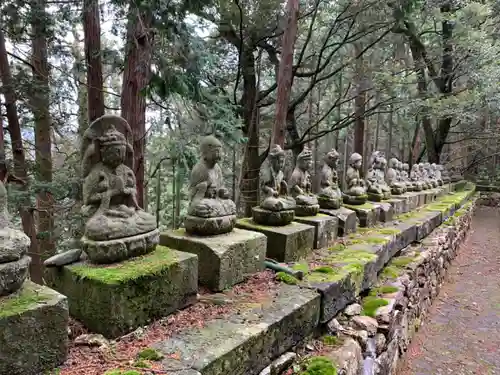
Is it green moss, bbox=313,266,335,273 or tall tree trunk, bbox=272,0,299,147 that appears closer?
green moss, bbox=313,266,335,273

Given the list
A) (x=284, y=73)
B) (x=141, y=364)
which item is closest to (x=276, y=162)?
(x=141, y=364)

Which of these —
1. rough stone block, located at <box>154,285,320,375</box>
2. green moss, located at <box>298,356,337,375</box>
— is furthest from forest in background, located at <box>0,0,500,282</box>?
green moss, located at <box>298,356,337,375</box>

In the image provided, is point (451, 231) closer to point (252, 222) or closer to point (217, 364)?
point (252, 222)

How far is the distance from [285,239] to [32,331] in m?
2.12

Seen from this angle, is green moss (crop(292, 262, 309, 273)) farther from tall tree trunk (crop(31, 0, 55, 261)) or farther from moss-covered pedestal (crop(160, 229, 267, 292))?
tall tree trunk (crop(31, 0, 55, 261))

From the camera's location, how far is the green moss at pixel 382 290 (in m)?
3.66

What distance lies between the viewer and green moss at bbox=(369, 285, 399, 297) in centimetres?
366

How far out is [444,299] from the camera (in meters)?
6.16

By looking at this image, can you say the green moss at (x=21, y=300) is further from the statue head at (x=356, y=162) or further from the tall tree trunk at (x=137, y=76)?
the statue head at (x=356, y=162)

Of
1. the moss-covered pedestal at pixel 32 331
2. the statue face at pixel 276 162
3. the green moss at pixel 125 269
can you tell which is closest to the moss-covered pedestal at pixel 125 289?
the green moss at pixel 125 269

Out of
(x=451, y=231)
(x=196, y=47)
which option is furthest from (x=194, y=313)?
(x=451, y=231)

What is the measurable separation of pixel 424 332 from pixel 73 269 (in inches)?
188

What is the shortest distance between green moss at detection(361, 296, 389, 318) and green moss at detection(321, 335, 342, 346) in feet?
2.06

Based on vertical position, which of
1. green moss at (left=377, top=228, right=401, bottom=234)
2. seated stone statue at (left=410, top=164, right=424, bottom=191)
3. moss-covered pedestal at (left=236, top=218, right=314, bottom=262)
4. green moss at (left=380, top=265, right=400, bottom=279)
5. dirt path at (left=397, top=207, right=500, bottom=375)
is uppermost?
seated stone statue at (left=410, top=164, right=424, bottom=191)
